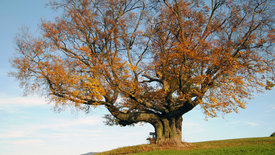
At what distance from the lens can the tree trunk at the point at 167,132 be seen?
18.6m

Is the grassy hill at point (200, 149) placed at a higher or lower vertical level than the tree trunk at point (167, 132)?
lower

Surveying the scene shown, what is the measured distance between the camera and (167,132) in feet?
62.4

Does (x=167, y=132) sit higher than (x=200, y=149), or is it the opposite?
(x=167, y=132)

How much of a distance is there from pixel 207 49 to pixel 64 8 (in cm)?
1261

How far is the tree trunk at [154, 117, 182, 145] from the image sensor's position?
61.1 ft

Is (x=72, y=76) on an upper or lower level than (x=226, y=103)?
upper

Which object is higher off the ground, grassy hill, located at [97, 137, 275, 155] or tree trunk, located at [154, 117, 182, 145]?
tree trunk, located at [154, 117, 182, 145]

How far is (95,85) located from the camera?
646 inches

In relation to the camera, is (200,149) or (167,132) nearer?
(200,149)

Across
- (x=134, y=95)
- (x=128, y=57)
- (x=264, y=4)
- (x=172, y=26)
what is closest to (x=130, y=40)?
(x=128, y=57)

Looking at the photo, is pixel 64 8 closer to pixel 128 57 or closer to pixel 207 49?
pixel 128 57

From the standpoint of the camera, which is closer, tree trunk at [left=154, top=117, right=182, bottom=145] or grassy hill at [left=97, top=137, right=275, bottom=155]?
grassy hill at [left=97, top=137, right=275, bottom=155]

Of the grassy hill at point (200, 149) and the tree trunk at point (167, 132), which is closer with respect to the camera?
the grassy hill at point (200, 149)

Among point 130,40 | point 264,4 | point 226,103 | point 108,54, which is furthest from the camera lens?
point 130,40
